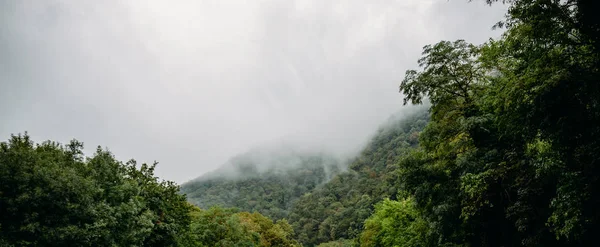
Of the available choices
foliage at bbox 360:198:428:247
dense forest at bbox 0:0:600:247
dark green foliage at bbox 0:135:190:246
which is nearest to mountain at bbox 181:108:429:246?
foliage at bbox 360:198:428:247

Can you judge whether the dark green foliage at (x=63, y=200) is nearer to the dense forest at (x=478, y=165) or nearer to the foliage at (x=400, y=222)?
the dense forest at (x=478, y=165)

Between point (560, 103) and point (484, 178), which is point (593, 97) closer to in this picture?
point (560, 103)

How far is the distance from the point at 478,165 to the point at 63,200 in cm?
1728

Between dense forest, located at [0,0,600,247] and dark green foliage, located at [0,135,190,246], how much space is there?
0.05 meters

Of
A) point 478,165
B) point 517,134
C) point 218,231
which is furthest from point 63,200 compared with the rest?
point 218,231

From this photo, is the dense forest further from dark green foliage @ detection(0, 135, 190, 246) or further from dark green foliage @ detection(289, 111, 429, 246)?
dark green foliage @ detection(289, 111, 429, 246)

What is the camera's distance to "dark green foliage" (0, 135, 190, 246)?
1318 cm

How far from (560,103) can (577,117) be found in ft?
1.55

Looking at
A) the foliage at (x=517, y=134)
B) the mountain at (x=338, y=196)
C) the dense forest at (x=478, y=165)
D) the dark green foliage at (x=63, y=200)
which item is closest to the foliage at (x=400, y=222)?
the dense forest at (x=478, y=165)

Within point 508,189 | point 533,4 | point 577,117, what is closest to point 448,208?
point 508,189

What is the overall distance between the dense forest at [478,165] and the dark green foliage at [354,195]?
185 ft

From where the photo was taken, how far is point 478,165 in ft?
46.1

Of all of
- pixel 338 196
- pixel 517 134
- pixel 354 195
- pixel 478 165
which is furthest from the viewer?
pixel 338 196

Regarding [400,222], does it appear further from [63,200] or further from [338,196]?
[338,196]
